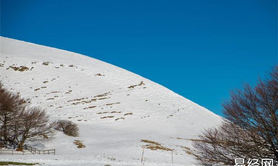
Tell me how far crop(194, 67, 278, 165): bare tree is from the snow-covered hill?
1855 cm

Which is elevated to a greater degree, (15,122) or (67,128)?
A: (15,122)

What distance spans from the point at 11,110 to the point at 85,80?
6723cm

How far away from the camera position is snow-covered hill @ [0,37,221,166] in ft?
108

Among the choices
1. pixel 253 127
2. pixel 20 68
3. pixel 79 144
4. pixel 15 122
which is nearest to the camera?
pixel 253 127

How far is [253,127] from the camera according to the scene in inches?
320

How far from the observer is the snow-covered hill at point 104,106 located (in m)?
32.8

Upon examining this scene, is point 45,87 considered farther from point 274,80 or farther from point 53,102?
point 274,80

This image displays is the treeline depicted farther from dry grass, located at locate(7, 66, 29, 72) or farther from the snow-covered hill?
dry grass, located at locate(7, 66, 29, 72)

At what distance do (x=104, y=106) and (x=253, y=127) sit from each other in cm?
6332

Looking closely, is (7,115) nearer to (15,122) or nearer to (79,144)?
(15,122)

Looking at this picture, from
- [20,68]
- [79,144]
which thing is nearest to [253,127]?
[79,144]

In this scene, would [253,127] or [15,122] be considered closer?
[253,127]

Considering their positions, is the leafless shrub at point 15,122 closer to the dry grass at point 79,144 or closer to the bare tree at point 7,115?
the bare tree at point 7,115

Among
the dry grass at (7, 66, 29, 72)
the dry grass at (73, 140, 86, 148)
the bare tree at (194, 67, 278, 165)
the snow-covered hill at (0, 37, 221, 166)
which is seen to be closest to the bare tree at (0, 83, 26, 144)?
the snow-covered hill at (0, 37, 221, 166)
